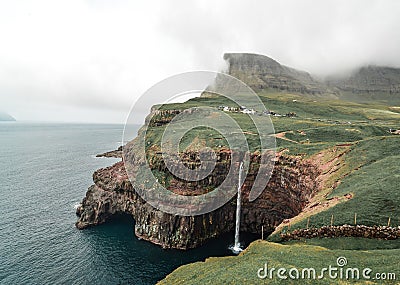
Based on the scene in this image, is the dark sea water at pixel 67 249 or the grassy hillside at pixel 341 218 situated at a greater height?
Result: the grassy hillside at pixel 341 218

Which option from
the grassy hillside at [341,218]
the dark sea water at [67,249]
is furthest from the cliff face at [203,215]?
the grassy hillside at [341,218]

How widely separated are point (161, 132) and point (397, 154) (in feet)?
265

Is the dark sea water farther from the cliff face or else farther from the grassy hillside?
the grassy hillside

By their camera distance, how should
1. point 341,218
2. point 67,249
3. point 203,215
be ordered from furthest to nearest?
point 203,215 → point 67,249 → point 341,218

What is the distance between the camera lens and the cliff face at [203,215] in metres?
69.6

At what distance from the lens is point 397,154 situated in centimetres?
5875

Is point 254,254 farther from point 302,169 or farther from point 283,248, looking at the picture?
point 302,169

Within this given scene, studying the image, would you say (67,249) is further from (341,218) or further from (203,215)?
(341,218)

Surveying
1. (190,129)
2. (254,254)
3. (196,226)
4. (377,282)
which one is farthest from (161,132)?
(377,282)

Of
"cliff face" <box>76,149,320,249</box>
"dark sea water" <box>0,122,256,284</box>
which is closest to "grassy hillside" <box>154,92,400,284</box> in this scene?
"cliff face" <box>76,149,320,249</box>

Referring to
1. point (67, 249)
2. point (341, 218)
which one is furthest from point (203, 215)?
point (341, 218)

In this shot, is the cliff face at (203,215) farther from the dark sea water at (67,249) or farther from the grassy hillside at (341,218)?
the grassy hillside at (341,218)

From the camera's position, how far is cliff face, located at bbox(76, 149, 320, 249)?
2741 inches

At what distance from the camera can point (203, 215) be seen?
76625 millimetres
